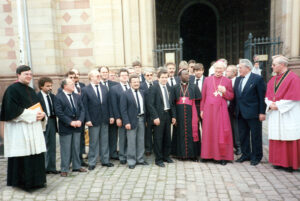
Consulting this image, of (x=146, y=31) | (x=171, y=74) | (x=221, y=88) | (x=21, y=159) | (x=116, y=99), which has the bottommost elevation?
(x=21, y=159)

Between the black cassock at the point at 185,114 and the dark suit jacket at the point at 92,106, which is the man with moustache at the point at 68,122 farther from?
the black cassock at the point at 185,114

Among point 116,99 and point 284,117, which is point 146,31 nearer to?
point 116,99

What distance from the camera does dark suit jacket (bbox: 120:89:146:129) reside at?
527 centimetres

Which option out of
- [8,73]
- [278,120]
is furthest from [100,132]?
[8,73]

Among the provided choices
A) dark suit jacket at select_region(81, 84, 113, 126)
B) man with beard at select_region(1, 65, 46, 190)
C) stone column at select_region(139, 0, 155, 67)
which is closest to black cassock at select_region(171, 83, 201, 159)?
dark suit jacket at select_region(81, 84, 113, 126)

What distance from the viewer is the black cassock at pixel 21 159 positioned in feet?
13.1

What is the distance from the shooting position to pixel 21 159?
422 centimetres

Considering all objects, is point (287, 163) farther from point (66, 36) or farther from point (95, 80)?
point (66, 36)

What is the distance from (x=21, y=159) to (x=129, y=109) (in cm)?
217

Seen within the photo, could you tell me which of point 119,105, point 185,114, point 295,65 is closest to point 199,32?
point 295,65

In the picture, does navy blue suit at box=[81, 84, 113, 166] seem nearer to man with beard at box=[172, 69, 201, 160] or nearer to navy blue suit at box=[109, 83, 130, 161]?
navy blue suit at box=[109, 83, 130, 161]

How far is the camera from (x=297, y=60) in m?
8.90

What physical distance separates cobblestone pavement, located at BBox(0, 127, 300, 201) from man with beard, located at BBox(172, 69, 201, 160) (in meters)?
0.41

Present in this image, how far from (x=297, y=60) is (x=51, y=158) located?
332 inches
